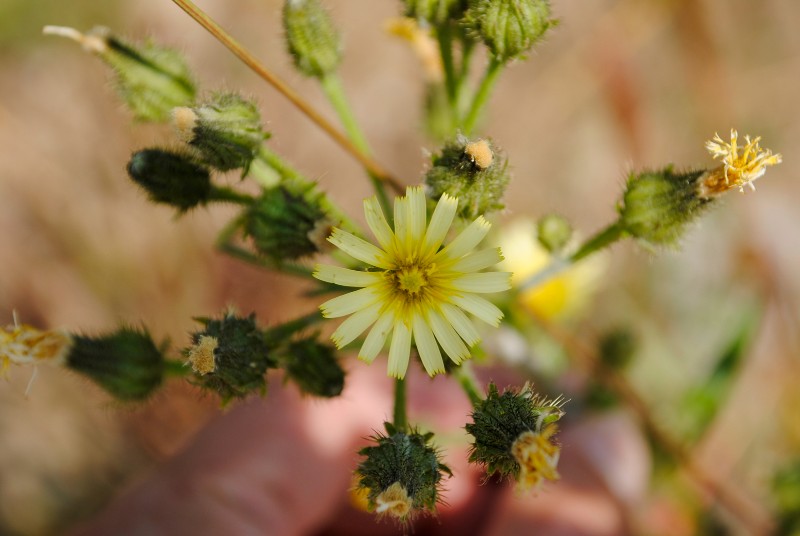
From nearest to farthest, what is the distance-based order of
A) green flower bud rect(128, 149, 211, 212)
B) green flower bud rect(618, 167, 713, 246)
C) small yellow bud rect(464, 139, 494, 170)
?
small yellow bud rect(464, 139, 494, 170) → green flower bud rect(618, 167, 713, 246) → green flower bud rect(128, 149, 211, 212)

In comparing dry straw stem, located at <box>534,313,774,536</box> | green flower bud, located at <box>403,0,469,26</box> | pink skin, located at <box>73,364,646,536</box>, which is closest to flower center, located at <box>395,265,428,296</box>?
green flower bud, located at <box>403,0,469,26</box>

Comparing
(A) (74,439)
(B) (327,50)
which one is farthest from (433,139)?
(A) (74,439)

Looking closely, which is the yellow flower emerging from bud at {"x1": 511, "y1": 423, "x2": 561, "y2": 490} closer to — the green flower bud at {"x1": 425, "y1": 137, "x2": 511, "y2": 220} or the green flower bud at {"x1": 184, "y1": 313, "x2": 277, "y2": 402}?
the green flower bud at {"x1": 425, "y1": 137, "x2": 511, "y2": 220}

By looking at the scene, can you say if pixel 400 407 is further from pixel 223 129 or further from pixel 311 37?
pixel 311 37

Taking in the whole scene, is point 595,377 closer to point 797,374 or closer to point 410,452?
point 410,452

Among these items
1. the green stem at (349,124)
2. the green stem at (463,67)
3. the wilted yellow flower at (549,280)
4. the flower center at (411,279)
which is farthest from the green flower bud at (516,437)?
the wilted yellow flower at (549,280)

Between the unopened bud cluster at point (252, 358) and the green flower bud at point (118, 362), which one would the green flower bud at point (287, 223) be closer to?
the unopened bud cluster at point (252, 358)
